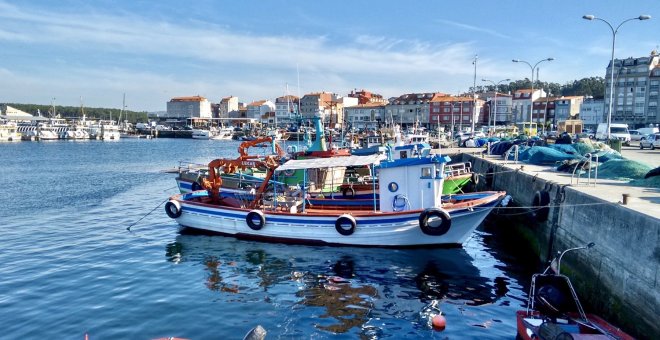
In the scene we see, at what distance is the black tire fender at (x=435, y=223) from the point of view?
14945 mm

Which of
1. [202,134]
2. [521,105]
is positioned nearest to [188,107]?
[202,134]

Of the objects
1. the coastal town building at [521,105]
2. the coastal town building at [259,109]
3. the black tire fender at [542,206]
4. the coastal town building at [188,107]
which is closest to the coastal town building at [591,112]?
the coastal town building at [521,105]

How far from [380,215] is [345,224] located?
1.30 metres

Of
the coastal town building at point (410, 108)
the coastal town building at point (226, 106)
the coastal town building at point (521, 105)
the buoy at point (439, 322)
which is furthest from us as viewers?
the coastal town building at point (226, 106)

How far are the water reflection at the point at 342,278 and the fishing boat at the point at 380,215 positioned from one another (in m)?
0.47

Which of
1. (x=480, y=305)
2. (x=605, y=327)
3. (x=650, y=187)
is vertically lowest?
(x=480, y=305)

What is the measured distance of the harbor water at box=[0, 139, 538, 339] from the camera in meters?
10.4

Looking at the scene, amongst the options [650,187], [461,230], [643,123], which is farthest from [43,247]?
[643,123]

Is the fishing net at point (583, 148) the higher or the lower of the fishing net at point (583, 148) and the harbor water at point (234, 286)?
the higher

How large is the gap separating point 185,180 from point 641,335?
24.4 m

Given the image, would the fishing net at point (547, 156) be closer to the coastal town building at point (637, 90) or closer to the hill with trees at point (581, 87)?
the coastal town building at point (637, 90)

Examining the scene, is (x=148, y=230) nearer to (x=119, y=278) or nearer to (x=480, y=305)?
(x=119, y=278)

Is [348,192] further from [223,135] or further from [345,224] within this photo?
[223,135]

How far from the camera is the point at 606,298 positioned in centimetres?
977
